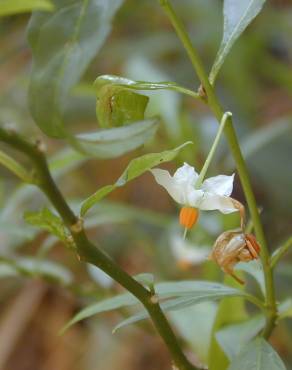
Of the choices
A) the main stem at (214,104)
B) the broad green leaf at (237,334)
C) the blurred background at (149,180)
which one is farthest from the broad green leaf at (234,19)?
the blurred background at (149,180)

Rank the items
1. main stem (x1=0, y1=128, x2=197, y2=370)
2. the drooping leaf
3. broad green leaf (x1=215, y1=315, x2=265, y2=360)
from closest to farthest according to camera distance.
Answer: main stem (x1=0, y1=128, x2=197, y2=370) → broad green leaf (x1=215, y1=315, x2=265, y2=360) → the drooping leaf

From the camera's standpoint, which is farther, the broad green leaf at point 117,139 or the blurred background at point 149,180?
the blurred background at point 149,180

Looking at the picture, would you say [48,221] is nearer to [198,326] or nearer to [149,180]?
[198,326]

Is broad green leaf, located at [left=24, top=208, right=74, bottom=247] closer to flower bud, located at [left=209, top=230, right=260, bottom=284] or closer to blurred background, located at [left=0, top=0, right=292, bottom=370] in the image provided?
flower bud, located at [left=209, top=230, right=260, bottom=284]

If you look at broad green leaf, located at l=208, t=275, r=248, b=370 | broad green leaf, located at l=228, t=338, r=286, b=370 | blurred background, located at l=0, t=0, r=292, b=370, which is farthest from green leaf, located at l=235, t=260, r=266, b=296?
blurred background, located at l=0, t=0, r=292, b=370

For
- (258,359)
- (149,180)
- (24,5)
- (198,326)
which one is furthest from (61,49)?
(149,180)

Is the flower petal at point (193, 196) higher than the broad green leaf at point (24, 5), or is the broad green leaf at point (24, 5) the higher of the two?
the broad green leaf at point (24, 5)

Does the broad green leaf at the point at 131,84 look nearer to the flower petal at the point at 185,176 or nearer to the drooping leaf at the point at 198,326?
the flower petal at the point at 185,176
